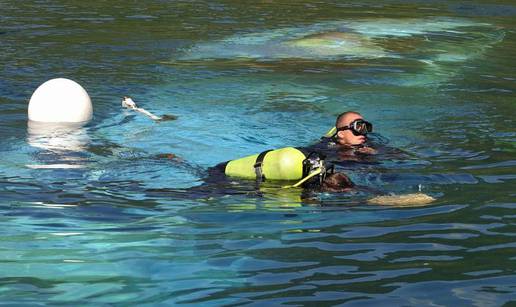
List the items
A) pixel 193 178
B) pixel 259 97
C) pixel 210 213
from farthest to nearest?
1. pixel 259 97
2. pixel 193 178
3. pixel 210 213

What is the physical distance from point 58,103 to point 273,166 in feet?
13.8

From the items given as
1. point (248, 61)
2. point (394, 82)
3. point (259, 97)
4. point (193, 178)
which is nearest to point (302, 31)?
point (248, 61)

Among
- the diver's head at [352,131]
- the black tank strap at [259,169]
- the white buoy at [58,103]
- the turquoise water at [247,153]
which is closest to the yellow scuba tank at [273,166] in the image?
the black tank strap at [259,169]

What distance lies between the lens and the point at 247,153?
35.0 ft

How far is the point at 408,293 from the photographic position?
579cm

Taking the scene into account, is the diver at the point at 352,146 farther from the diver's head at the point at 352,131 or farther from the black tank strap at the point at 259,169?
the black tank strap at the point at 259,169

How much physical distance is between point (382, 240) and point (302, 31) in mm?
13329

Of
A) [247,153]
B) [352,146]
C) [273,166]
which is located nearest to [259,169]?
[273,166]

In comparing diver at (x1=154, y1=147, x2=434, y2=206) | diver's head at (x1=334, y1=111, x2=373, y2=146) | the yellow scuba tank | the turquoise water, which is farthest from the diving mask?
the yellow scuba tank

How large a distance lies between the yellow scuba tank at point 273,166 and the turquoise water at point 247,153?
0.46 ft

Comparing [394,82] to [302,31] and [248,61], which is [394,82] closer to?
[248,61]

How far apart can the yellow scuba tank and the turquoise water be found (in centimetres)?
14

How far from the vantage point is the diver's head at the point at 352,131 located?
404 inches

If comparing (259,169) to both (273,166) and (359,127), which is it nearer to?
(273,166)
